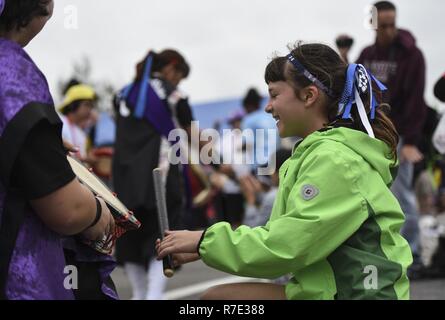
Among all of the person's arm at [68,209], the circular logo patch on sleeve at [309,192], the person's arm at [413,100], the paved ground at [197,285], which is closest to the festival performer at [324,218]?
the circular logo patch on sleeve at [309,192]

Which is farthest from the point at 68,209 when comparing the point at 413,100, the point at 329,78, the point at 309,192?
the point at 413,100

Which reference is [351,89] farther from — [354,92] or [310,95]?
[310,95]

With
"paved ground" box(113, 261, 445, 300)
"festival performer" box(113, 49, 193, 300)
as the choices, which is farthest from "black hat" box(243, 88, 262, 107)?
"festival performer" box(113, 49, 193, 300)

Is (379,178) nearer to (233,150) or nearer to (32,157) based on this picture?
(32,157)

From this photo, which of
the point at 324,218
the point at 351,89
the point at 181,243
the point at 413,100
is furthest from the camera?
the point at 413,100

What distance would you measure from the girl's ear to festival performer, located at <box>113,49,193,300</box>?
3.48 meters

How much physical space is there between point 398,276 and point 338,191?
371 mm

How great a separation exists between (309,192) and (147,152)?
160 inches

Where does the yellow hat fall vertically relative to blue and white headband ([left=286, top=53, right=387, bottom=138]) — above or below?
below

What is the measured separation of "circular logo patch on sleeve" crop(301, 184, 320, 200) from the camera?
10.1 feet

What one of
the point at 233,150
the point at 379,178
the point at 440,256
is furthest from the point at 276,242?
the point at 233,150

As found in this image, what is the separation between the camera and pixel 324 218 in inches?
119

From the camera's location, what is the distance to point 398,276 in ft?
10.5

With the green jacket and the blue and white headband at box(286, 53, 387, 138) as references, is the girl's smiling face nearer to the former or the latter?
the blue and white headband at box(286, 53, 387, 138)
